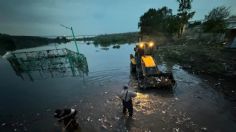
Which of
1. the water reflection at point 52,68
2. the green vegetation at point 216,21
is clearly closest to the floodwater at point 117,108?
the water reflection at point 52,68

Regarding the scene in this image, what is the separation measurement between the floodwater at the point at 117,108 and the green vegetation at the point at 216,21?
24801 millimetres

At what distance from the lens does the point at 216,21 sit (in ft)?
112

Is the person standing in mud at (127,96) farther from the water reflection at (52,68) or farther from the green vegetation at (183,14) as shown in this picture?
the green vegetation at (183,14)

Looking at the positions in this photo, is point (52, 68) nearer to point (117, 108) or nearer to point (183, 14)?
point (117, 108)

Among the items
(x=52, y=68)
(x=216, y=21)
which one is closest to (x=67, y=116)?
(x=52, y=68)

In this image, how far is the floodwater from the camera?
301 inches

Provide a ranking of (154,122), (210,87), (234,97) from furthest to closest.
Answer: (210,87), (234,97), (154,122)

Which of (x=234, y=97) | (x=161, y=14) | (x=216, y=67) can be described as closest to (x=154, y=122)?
(x=234, y=97)

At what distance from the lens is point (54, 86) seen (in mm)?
15352

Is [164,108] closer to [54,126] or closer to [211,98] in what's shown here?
[211,98]

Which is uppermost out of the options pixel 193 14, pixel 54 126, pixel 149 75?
pixel 193 14

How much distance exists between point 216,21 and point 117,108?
35050 mm

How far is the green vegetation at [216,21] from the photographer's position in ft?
109

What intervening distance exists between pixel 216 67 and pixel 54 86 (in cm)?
1708
